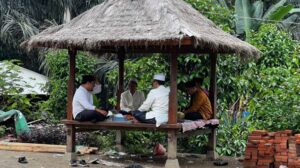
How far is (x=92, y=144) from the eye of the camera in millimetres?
12703

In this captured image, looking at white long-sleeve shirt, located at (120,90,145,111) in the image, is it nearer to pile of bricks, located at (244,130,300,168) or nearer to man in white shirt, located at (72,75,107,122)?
man in white shirt, located at (72,75,107,122)

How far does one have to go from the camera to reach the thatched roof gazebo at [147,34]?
9328 millimetres

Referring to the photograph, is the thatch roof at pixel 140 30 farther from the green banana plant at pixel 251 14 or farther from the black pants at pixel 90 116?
the green banana plant at pixel 251 14

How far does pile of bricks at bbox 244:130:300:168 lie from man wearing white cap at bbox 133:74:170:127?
1.58 m

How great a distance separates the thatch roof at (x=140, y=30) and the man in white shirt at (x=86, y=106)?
661mm

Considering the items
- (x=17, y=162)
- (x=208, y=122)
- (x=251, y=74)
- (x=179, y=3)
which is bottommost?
(x=17, y=162)

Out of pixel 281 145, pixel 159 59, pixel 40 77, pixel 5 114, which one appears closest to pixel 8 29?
pixel 40 77

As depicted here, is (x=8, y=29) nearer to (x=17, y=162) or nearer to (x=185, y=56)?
(x=185, y=56)

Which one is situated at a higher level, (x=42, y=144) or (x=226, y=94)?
(x=226, y=94)

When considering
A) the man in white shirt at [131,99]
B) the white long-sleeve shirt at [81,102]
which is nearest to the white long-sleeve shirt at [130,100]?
the man in white shirt at [131,99]

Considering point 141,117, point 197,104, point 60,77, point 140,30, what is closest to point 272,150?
point 197,104

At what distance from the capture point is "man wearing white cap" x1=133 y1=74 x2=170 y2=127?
389 inches

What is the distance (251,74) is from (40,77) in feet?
27.6

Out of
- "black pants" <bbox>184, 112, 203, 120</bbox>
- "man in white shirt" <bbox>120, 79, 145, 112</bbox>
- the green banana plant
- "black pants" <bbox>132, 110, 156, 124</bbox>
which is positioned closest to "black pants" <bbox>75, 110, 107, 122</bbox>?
"black pants" <bbox>132, 110, 156, 124</bbox>
